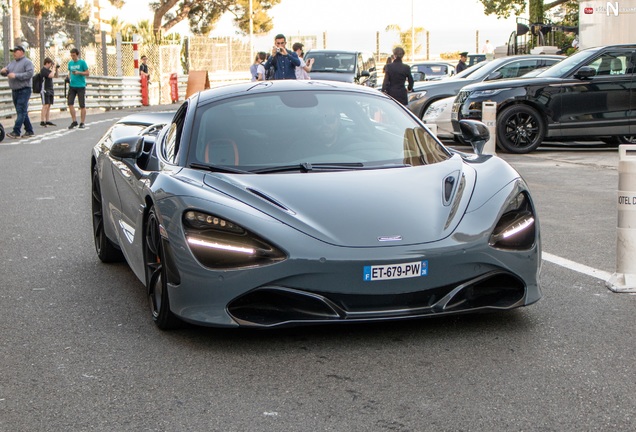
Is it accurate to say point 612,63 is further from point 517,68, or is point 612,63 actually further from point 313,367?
point 313,367

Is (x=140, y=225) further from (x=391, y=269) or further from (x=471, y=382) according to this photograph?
(x=471, y=382)

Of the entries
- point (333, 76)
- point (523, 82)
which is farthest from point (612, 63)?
point (333, 76)

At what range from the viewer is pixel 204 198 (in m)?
5.14

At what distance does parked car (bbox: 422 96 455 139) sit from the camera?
1859 centimetres

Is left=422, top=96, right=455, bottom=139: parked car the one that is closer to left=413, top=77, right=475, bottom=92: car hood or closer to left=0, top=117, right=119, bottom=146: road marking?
left=413, top=77, right=475, bottom=92: car hood

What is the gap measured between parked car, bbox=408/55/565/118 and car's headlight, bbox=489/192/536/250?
14.7m

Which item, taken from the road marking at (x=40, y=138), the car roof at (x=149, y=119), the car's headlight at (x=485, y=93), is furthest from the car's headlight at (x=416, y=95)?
the car roof at (x=149, y=119)

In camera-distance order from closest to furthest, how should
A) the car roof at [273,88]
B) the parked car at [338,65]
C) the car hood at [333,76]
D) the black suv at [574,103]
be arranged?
the car roof at [273,88] → the black suv at [574,103] → the car hood at [333,76] → the parked car at [338,65]

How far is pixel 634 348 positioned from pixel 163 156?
2811mm

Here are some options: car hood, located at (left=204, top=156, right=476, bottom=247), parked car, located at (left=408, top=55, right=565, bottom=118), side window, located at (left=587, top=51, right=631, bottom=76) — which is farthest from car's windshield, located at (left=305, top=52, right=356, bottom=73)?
car hood, located at (left=204, top=156, right=476, bottom=247)

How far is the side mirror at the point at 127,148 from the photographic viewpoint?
6.24 metres

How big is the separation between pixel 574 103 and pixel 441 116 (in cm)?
284

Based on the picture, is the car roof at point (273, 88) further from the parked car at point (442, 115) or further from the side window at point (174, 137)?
the parked car at point (442, 115)

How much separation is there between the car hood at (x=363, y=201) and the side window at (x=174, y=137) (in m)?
0.57
